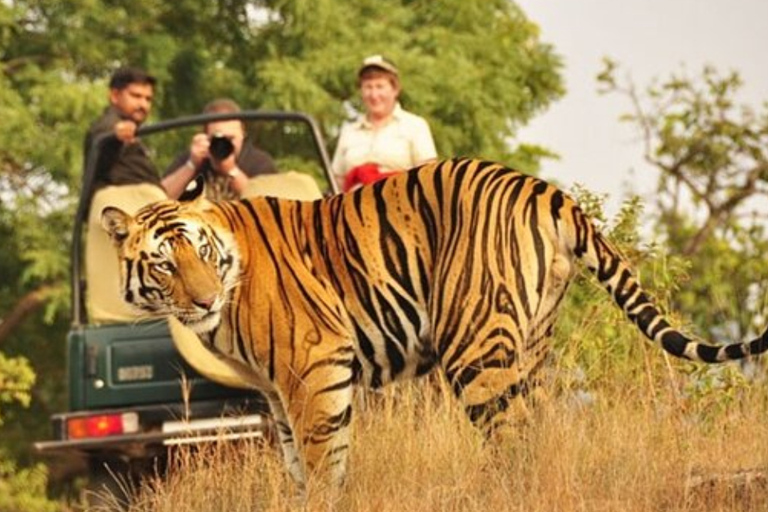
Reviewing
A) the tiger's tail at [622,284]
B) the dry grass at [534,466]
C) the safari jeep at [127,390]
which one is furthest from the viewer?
the safari jeep at [127,390]

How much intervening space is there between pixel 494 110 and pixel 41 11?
185 inches

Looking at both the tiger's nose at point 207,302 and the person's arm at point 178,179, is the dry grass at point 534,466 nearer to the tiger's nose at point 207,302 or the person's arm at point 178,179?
the tiger's nose at point 207,302

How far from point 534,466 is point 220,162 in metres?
4.21

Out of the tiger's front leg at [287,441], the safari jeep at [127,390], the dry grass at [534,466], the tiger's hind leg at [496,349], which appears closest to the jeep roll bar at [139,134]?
the safari jeep at [127,390]

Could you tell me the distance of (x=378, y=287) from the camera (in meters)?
9.87

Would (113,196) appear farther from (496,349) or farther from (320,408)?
(496,349)

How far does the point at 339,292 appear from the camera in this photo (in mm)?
9906

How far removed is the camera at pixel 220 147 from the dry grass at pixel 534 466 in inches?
106

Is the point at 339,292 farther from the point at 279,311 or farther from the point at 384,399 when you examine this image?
the point at 384,399

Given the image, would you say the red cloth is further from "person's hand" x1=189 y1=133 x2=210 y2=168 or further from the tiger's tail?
the tiger's tail

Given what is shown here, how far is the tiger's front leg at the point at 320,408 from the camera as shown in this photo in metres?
9.69

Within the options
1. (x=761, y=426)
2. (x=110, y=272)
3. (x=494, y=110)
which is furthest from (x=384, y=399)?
(x=494, y=110)

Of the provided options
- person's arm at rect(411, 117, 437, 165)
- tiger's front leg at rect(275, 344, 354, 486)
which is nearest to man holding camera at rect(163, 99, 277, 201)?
person's arm at rect(411, 117, 437, 165)

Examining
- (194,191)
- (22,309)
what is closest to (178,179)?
(194,191)
